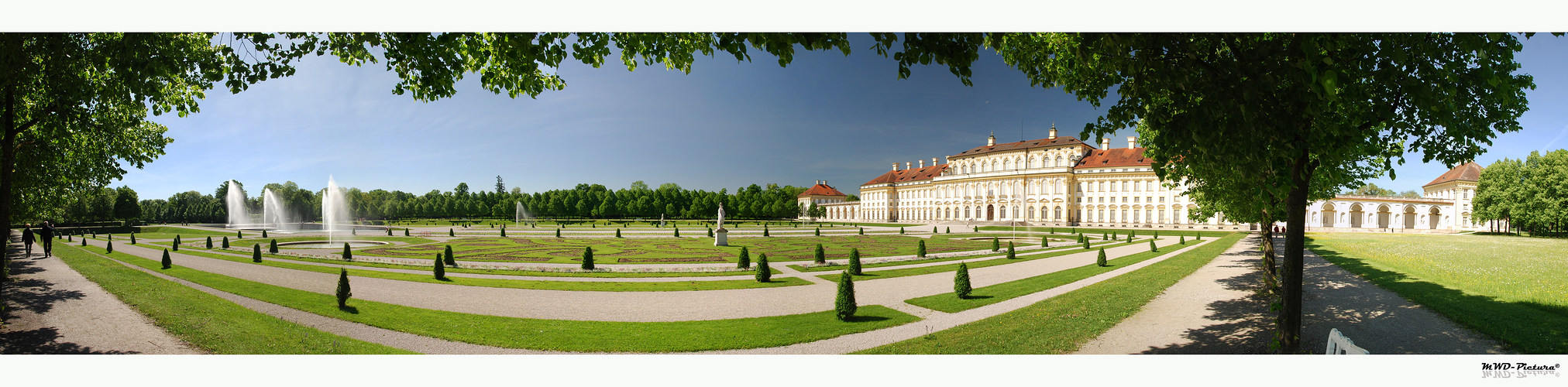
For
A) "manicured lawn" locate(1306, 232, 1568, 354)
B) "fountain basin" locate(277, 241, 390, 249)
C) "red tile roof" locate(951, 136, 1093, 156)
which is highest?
"red tile roof" locate(951, 136, 1093, 156)

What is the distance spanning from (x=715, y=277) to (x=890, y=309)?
467 cm

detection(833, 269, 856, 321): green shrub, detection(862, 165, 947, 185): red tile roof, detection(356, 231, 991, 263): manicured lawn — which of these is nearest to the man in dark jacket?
detection(356, 231, 991, 263): manicured lawn

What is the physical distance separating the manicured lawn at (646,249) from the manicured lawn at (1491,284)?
10710 mm

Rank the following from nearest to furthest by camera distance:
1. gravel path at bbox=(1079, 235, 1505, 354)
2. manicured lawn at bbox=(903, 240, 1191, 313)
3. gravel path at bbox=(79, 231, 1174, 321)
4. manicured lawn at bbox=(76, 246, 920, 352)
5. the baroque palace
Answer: gravel path at bbox=(1079, 235, 1505, 354), manicured lawn at bbox=(76, 246, 920, 352), gravel path at bbox=(79, 231, 1174, 321), manicured lawn at bbox=(903, 240, 1191, 313), the baroque palace

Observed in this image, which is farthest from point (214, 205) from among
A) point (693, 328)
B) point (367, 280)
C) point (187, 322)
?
point (693, 328)

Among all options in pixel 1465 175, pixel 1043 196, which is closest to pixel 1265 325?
pixel 1465 175

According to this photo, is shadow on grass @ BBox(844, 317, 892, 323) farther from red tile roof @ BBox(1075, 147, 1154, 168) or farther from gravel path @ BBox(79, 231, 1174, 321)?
red tile roof @ BBox(1075, 147, 1154, 168)

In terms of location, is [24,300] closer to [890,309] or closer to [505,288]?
[505,288]

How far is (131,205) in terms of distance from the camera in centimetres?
1675

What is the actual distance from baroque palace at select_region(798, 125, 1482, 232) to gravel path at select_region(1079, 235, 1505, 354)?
4276 centimetres

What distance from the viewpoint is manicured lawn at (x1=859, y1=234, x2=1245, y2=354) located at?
5898 millimetres

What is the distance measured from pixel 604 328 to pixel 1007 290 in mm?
7724

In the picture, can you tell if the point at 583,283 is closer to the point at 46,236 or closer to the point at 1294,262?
the point at 1294,262

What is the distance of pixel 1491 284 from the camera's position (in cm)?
907
